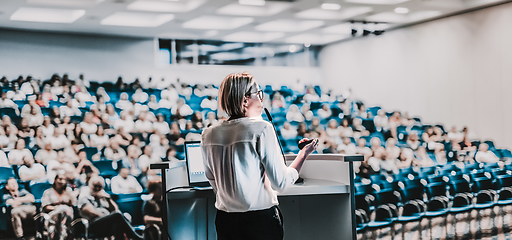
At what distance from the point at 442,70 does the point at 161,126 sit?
4.02 m

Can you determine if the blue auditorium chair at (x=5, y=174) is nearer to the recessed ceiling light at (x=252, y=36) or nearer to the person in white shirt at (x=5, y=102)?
the person in white shirt at (x=5, y=102)

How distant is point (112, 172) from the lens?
188 inches

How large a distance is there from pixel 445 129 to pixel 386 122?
0.83 metres

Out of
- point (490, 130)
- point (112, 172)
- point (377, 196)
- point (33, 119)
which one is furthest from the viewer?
point (490, 130)

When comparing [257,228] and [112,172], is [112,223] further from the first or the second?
[257,228]

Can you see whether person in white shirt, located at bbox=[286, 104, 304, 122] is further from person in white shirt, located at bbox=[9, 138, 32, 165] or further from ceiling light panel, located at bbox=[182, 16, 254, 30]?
person in white shirt, located at bbox=[9, 138, 32, 165]

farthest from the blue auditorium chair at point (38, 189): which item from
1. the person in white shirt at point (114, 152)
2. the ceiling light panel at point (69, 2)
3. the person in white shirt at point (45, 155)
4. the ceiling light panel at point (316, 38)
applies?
the ceiling light panel at point (316, 38)

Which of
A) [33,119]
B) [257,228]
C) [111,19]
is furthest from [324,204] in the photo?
[111,19]

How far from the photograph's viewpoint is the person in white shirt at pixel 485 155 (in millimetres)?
5788

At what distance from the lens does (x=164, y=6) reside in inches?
240

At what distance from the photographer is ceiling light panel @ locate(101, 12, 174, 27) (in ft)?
20.8

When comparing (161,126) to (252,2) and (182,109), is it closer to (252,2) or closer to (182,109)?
(182,109)

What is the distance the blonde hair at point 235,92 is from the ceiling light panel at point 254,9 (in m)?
5.06

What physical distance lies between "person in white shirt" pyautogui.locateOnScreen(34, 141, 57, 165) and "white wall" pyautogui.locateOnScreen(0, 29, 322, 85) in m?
1.37
